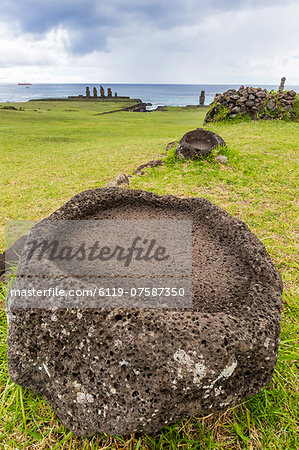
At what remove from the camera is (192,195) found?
580cm

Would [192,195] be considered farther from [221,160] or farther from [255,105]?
[255,105]

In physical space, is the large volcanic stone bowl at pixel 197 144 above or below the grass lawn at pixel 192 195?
above

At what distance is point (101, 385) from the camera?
156cm

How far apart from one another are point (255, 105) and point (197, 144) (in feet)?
33.7

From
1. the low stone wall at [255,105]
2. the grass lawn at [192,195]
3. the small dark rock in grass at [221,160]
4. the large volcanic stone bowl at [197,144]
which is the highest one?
the low stone wall at [255,105]

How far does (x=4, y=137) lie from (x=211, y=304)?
15.4 m

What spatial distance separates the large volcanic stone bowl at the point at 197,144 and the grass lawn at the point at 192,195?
0.29m

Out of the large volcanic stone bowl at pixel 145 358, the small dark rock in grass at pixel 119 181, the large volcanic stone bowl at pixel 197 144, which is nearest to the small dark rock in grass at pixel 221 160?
the large volcanic stone bowl at pixel 197 144

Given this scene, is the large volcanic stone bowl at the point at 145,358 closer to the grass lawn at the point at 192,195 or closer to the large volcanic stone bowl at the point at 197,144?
the grass lawn at the point at 192,195

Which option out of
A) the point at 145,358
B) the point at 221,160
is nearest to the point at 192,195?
the point at 221,160

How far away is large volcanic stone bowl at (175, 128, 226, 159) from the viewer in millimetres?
7734

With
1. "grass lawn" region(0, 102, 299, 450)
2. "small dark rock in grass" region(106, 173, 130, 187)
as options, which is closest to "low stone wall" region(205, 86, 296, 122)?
"grass lawn" region(0, 102, 299, 450)

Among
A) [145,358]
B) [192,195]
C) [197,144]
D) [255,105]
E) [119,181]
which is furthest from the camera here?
[255,105]

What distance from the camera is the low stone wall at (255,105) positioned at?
51.3 feet
